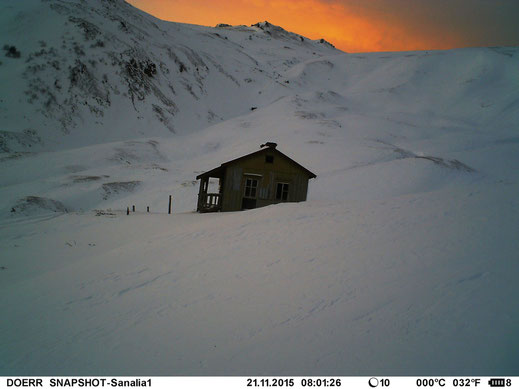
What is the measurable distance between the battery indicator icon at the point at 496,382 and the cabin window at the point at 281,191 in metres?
18.2

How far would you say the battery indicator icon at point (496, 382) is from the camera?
162 inches

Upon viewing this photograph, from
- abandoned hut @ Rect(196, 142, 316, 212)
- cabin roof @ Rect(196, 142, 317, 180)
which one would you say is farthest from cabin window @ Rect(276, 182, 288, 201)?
cabin roof @ Rect(196, 142, 317, 180)

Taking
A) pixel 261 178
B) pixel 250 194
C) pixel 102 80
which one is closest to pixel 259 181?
pixel 261 178

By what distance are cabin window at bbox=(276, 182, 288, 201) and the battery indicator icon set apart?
1823 cm

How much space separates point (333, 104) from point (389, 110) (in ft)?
43.0

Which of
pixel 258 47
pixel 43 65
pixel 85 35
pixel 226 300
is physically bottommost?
pixel 226 300

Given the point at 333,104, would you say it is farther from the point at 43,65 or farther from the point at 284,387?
the point at 284,387

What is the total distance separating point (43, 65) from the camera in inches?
2413

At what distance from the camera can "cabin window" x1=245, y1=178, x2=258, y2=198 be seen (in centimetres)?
2206

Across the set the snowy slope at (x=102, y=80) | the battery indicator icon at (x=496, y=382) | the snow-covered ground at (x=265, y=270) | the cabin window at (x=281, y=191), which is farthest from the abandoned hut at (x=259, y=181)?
the snowy slope at (x=102, y=80)

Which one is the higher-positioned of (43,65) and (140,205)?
(43,65)

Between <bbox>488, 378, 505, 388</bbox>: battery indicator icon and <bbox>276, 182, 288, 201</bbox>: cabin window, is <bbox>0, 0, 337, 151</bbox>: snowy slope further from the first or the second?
<bbox>488, 378, 505, 388</bbox>: battery indicator icon

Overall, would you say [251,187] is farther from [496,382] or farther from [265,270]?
[496,382]

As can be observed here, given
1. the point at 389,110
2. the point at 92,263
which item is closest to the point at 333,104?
the point at 389,110
